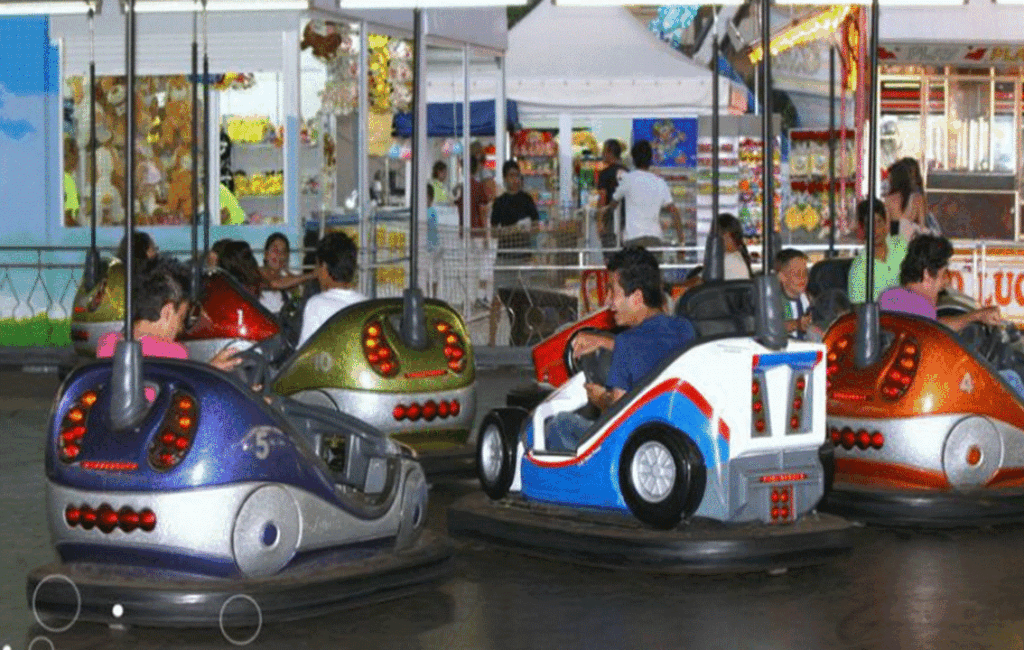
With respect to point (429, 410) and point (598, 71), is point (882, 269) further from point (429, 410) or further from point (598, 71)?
point (598, 71)

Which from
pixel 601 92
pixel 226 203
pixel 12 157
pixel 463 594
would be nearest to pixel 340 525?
pixel 463 594

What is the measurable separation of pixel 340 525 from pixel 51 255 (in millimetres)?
12056

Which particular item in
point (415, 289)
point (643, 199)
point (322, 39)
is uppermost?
point (322, 39)

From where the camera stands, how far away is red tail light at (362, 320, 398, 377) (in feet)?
29.9

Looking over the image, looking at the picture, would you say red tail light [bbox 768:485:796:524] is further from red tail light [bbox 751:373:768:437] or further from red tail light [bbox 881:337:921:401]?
red tail light [bbox 881:337:921:401]

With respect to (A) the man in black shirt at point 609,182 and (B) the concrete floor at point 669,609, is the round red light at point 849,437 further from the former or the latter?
(A) the man in black shirt at point 609,182

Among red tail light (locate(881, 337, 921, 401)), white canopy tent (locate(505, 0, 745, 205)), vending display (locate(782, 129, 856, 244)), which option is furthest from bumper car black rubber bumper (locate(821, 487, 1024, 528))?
white canopy tent (locate(505, 0, 745, 205))

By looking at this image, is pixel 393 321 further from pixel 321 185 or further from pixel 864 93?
pixel 864 93

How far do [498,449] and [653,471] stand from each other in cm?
90

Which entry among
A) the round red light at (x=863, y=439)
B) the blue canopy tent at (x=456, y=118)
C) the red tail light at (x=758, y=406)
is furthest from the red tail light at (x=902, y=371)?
the blue canopy tent at (x=456, y=118)

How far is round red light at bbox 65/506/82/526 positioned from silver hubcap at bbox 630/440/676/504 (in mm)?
1925

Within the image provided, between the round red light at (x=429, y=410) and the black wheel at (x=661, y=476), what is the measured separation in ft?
7.08

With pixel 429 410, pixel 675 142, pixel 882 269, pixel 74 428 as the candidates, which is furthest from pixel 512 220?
pixel 74 428

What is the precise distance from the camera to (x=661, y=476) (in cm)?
709
